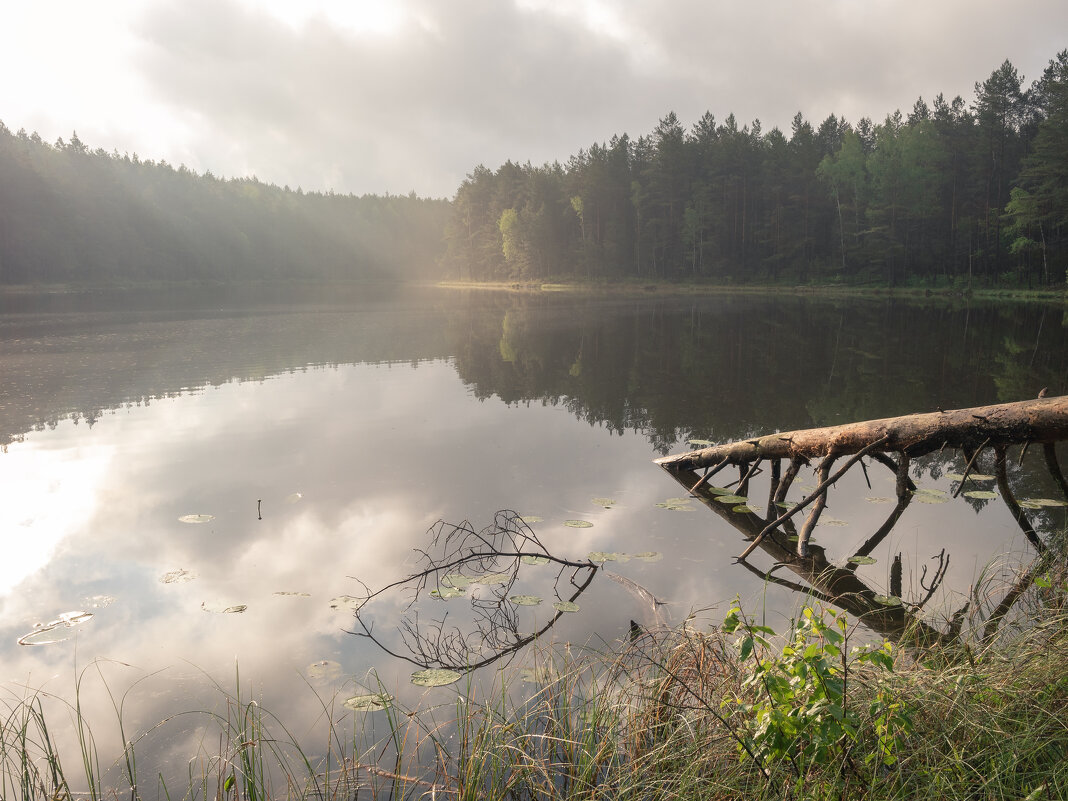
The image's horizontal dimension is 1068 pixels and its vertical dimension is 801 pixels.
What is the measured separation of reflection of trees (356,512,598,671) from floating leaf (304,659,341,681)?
→ 39 cm

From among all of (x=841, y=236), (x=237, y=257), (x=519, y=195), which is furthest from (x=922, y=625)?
Answer: (x=237, y=257)

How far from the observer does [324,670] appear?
4945 millimetres

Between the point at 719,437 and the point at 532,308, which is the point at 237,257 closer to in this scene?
the point at 532,308

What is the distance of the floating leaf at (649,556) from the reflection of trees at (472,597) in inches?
20.9

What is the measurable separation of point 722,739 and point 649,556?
359cm

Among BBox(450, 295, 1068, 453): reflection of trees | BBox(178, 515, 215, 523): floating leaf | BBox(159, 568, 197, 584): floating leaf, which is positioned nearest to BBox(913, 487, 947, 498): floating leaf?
BBox(450, 295, 1068, 453): reflection of trees

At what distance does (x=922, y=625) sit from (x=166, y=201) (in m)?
121

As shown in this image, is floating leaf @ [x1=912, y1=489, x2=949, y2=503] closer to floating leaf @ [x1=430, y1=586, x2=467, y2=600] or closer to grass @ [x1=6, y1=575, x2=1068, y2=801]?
grass @ [x1=6, y1=575, x2=1068, y2=801]

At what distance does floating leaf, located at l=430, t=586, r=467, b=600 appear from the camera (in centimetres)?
610

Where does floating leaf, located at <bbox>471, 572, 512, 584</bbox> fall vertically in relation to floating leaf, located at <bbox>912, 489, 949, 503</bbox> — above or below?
below

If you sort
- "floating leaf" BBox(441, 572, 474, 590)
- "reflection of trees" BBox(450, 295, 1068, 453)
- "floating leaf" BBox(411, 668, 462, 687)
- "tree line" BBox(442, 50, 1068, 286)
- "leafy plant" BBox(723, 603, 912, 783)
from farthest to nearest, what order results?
"tree line" BBox(442, 50, 1068, 286) < "reflection of trees" BBox(450, 295, 1068, 453) < "floating leaf" BBox(441, 572, 474, 590) < "floating leaf" BBox(411, 668, 462, 687) < "leafy plant" BBox(723, 603, 912, 783)

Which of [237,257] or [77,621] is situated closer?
[77,621]

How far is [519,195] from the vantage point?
8175 centimetres

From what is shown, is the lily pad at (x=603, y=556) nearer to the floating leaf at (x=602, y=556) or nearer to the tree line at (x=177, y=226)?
the floating leaf at (x=602, y=556)
